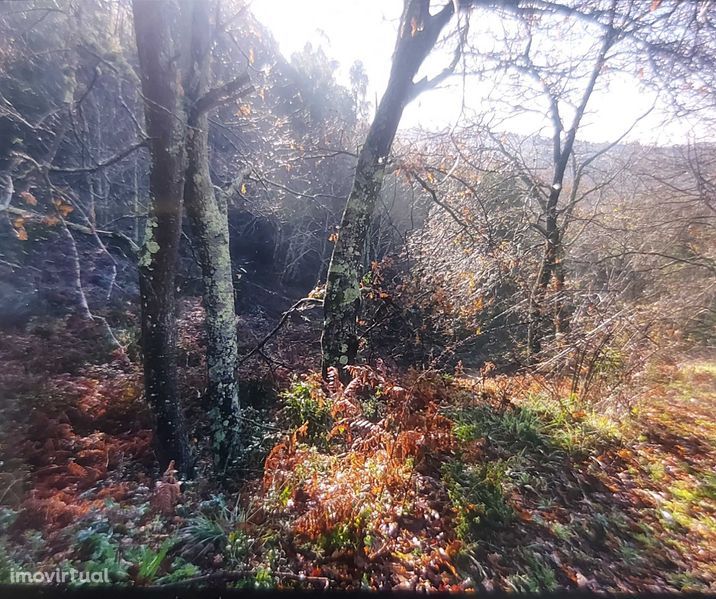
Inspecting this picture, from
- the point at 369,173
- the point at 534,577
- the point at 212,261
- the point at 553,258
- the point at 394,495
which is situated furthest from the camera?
the point at 553,258

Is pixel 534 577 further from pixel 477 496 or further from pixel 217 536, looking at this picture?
pixel 217 536

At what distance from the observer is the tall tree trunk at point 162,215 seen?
354 centimetres

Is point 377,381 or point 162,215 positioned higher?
point 162,215

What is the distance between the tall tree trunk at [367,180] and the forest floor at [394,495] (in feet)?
2.24

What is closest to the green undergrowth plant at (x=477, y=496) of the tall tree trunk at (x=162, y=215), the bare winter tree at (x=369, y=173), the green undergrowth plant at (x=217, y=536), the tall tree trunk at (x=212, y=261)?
the green undergrowth plant at (x=217, y=536)

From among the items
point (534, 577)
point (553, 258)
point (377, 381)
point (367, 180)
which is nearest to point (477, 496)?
point (534, 577)

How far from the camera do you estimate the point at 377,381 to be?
18.7 ft

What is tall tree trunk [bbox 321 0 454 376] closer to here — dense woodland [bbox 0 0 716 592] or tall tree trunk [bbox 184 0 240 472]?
dense woodland [bbox 0 0 716 592]

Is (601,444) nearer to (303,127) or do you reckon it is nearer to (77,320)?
(77,320)

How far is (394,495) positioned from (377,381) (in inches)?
86.2

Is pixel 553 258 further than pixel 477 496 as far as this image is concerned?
Yes

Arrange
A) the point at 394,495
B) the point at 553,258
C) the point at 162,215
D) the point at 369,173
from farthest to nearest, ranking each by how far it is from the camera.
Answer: the point at 553,258, the point at 369,173, the point at 162,215, the point at 394,495

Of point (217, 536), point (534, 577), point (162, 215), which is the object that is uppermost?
point (162, 215)

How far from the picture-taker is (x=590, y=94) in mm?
7414
